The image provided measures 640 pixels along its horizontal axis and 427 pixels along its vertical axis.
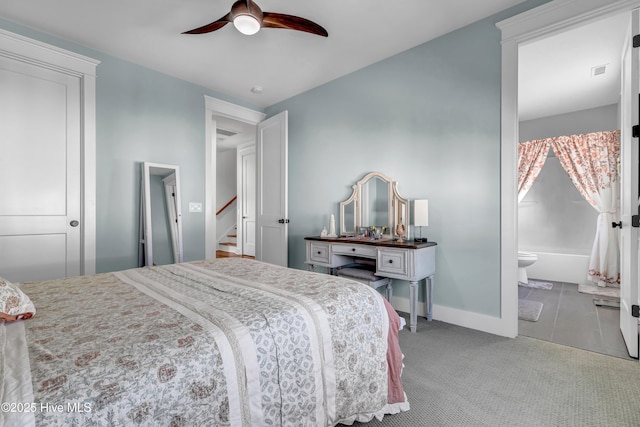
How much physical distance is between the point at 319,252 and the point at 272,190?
1336mm

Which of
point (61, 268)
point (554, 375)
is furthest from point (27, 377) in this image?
point (61, 268)

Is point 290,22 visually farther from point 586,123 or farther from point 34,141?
point 586,123

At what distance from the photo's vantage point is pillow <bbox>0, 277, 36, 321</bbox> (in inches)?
41.6

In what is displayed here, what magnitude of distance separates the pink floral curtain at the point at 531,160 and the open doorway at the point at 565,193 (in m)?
0.25

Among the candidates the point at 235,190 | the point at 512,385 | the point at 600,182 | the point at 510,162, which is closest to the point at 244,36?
the point at 510,162

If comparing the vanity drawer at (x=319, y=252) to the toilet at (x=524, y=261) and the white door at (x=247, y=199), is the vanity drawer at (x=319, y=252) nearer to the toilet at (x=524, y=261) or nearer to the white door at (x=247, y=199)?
the toilet at (x=524, y=261)

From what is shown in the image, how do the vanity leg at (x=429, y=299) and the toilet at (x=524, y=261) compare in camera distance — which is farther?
the toilet at (x=524, y=261)

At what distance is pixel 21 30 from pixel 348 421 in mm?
3887

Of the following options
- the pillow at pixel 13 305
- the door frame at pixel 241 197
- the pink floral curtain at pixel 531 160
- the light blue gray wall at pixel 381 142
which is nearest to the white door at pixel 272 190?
the light blue gray wall at pixel 381 142

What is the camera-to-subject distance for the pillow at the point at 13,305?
1056mm

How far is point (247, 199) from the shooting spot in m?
6.67

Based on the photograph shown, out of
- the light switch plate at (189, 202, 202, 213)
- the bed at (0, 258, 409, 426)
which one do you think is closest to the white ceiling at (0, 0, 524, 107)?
the light switch plate at (189, 202, 202, 213)

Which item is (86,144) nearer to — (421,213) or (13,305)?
(13,305)

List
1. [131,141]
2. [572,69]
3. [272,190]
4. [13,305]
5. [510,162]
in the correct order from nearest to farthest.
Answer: [13,305], [510,162], [131,141], [572,69], [272,190]
